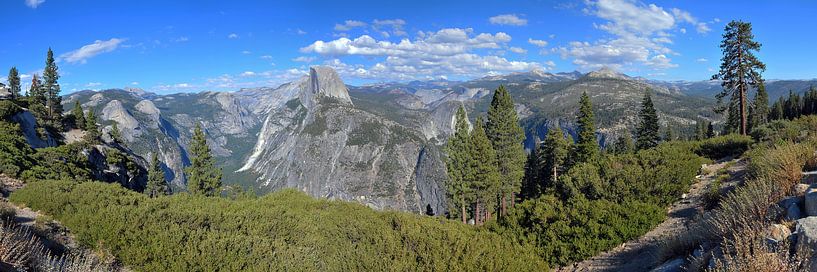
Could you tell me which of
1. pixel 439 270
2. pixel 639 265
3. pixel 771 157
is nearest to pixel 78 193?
pixel 439 270

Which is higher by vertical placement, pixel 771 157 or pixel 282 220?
pixel 771 157

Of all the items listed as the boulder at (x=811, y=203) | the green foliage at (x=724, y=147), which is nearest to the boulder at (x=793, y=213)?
the boulder at (x=811, y=203)

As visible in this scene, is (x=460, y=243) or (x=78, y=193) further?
(x=78, y=193)

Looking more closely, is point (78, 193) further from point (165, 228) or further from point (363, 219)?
point (363, 219)

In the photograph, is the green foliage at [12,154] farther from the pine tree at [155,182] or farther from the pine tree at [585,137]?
the pine tree at [585,137]

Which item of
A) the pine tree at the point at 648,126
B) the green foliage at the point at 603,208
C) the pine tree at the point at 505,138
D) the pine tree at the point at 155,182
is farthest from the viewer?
the pine tree at the point at 648,126

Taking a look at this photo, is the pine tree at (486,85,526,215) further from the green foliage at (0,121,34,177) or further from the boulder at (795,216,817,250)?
the green foliage at (0,121,34,177)
